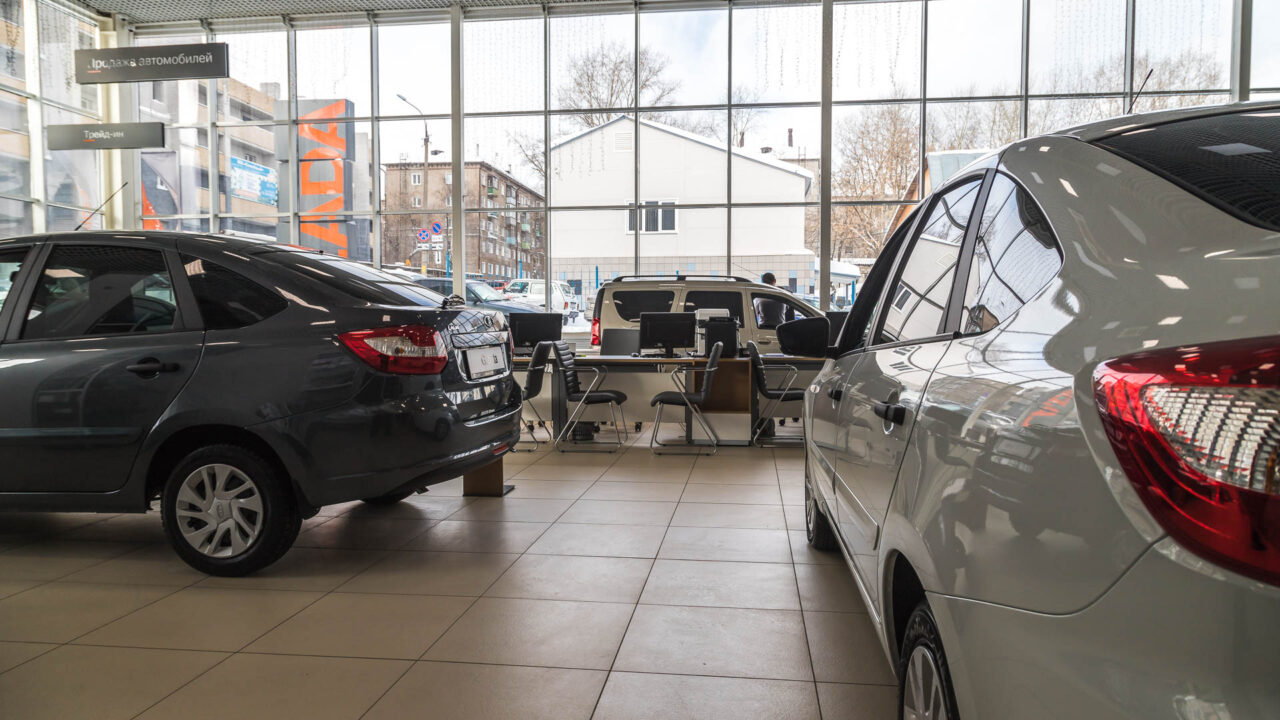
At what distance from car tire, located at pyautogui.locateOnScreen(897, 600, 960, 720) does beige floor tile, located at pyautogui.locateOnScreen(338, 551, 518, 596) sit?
6.54 ft

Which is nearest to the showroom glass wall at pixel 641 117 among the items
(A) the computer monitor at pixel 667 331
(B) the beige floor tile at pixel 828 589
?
(A) the computer monitor at pixel 667 331

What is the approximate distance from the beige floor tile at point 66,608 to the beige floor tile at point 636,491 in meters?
2.45

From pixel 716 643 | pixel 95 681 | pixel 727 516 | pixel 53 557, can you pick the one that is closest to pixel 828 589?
pixel 716 643

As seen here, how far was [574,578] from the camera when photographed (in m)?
3.35

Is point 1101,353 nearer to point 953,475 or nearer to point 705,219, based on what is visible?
point 953,475

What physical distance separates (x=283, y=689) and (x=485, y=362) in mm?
1691

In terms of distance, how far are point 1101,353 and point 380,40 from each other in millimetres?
14077

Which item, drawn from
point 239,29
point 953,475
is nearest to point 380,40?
point 239,29

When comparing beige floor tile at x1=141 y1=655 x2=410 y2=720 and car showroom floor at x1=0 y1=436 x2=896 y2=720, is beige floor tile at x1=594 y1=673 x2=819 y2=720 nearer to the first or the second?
car showroom floor at x1=0 y1=436 x2=896 y2=720

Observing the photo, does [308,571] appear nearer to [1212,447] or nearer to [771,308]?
[1212,447]

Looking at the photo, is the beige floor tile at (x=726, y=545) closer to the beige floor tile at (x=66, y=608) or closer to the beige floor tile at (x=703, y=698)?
the beige floor tile at (x=703, y=698)

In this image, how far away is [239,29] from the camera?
1354 centimetres

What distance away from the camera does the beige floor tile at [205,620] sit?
2701 millimetres

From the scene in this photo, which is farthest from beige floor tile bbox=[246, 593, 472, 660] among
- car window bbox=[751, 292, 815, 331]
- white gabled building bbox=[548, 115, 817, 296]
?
white gabled building bbox=[548, 115, 817, 296]
